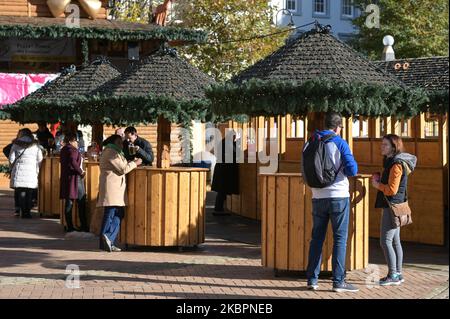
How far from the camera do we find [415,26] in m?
33.5

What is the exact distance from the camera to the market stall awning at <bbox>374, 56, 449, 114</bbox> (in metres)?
12.2

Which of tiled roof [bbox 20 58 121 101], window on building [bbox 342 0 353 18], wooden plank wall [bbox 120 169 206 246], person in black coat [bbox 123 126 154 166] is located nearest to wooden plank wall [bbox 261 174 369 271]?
wooden plank wall [bbox 120 169 206 246]

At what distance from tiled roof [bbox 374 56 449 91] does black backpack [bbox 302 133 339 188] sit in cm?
419

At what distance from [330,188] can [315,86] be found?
3.42 ft

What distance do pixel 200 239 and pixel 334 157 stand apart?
162 inches

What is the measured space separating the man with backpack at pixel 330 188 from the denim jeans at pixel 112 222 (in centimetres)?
395

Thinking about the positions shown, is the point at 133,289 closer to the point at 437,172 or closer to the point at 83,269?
the point at 83,269

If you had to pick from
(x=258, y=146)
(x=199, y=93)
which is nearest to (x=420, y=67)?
(x=258, y=146)

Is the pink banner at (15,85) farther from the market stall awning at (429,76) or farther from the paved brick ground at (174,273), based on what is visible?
the market stall awning at (429,76)

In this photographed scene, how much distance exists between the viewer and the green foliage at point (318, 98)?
9617mm

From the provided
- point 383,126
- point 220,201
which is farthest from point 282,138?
point 220,201

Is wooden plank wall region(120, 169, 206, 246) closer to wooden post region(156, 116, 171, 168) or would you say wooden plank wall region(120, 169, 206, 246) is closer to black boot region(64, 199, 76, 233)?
wooden post region(156, 116, 171, 168)

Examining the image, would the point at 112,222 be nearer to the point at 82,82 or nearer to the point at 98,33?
the point at 82,82
